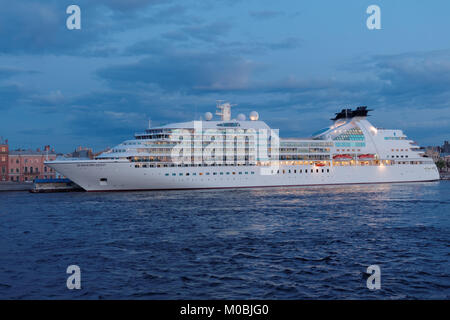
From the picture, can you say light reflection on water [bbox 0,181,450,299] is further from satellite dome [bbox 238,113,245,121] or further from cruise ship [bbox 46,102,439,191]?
satellite dome [bbox 238,113,245,121]

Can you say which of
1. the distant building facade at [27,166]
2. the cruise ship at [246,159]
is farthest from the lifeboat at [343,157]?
the distant building facade at [27,166]

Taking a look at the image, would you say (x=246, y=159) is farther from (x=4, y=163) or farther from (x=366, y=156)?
(x=4, y=163)

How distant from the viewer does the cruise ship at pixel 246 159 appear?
2343 inches

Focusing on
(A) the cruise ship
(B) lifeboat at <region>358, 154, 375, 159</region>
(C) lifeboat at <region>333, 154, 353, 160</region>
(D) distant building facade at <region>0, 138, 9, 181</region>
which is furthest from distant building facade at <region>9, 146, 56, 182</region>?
(B) lifeboat at <region>358, 154, 375, 159</region>

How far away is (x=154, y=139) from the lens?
64.6 meters

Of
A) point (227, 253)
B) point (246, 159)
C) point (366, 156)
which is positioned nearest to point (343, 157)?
point (366, 156)

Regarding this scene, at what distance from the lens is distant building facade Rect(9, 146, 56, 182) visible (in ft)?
303

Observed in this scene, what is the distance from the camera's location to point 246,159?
68.1m

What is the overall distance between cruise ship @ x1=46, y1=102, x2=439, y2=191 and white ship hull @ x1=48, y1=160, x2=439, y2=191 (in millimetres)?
135

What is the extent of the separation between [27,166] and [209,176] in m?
53.3

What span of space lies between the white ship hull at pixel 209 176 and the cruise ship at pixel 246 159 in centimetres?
13

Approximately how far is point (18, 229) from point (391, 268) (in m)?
23.8

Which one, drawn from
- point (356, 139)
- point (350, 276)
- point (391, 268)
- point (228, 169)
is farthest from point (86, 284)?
point (356, 139)
